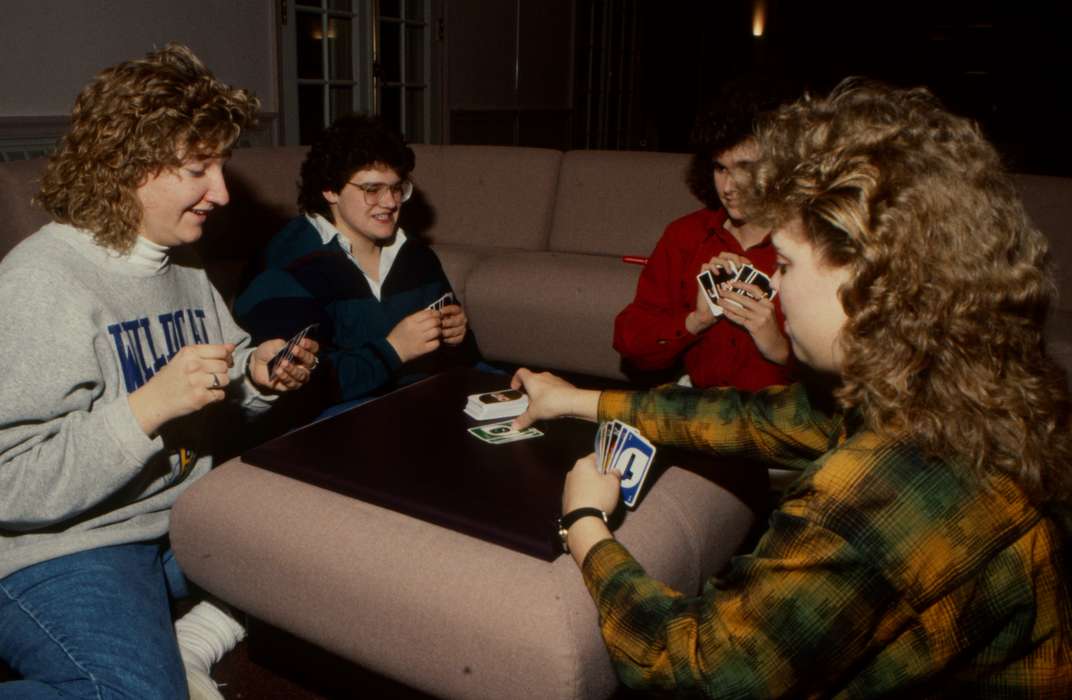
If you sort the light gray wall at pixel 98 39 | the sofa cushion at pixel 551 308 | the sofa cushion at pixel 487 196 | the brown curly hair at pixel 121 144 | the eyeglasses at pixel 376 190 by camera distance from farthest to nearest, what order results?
the sofa cushion at pixel 487 196
the light gray wall at pixel 98 39
the sofa cushion at pixel 551 308
the eyeglasses at pixel 376 190
the brown curly hair at pixel 121 144

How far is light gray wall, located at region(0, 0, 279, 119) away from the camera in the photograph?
355 centimetres

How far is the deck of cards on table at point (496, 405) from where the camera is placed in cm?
170

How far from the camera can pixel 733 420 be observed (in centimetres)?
140

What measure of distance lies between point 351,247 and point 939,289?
1.65 metres

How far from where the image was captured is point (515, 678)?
3.87 feet

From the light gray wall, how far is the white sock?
9.21 feet

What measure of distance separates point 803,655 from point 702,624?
0.37 feet

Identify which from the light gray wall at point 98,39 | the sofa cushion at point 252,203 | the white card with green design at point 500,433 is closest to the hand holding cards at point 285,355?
the white card with green design at point 500,433

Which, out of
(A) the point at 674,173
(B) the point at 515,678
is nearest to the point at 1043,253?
(B) the point at 515,678

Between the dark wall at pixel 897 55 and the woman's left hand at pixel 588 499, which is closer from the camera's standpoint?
the woman's left hand at pixel 588 499

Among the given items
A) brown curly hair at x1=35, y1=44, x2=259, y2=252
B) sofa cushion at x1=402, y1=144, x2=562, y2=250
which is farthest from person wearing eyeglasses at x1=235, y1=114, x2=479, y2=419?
sofa cushion at x1=402, y1=144, x2=562, y2=250

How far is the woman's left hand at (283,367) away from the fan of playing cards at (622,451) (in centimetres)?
69

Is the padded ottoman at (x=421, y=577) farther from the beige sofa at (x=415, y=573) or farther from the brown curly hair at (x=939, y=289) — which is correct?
the brown curly hair at (x=939, y=289)

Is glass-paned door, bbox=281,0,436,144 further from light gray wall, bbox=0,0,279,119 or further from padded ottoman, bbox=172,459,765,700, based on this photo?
padded ottoman, bbox=172,459,765,700
